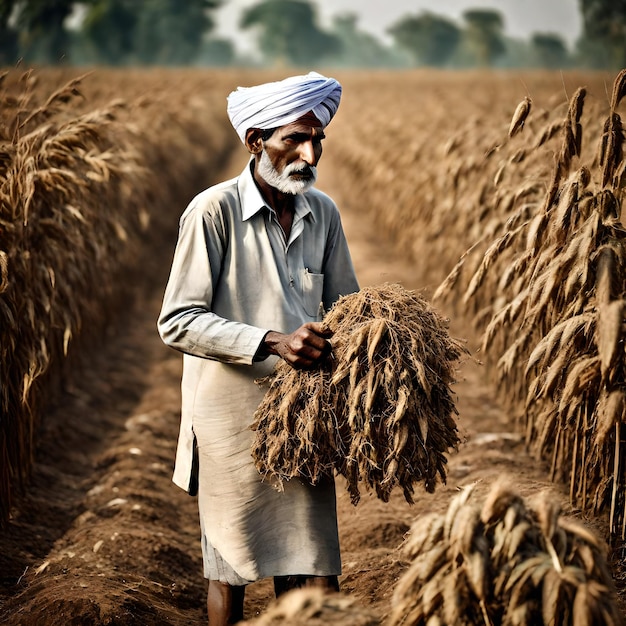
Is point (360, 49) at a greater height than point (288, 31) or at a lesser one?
greater

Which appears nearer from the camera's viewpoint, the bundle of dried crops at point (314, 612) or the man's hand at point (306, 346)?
the bundle of dried crops at point (314, 612)

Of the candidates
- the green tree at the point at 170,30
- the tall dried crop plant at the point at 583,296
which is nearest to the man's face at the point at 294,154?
the tall dried crop plant at the point at 583,296

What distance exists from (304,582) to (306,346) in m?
0.84

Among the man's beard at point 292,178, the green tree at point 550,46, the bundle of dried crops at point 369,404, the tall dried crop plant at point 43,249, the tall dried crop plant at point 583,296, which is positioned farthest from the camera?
the green tree at point 550,46

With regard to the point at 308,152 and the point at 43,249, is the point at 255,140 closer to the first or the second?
the point at 308,152

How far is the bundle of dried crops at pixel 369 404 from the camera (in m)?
2.46

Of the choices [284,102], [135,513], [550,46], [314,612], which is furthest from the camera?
[550,46]

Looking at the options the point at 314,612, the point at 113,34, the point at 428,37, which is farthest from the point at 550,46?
the point at 314,612

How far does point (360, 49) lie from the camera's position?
169375mm

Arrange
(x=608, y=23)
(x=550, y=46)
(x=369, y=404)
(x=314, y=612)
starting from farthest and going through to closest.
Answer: (x=550, y=46) → (x=608, y=23) → (x=369, y=404) → (x=314, y=612)

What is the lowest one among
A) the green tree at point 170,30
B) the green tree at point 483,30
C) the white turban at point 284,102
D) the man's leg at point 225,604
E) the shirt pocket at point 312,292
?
the man's leg at point 225,604

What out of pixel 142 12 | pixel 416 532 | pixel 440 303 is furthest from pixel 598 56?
pixel 416 532

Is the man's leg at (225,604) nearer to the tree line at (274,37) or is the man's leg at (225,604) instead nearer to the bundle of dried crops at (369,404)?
the bundle of dried crops at (369,404)

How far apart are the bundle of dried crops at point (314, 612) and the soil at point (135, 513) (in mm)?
526
